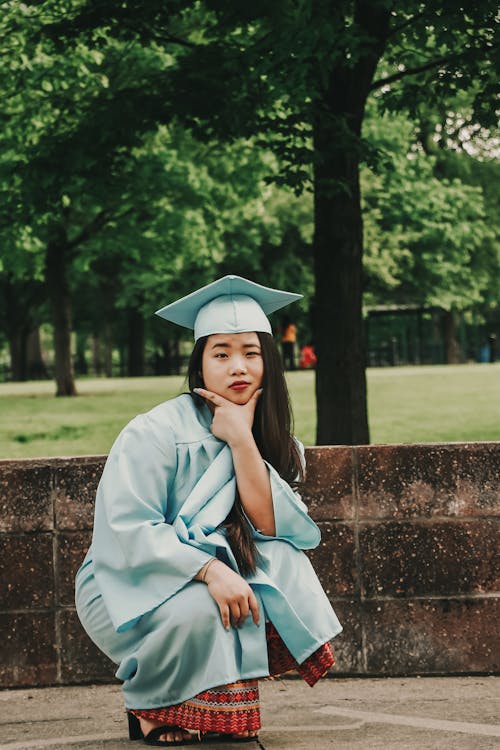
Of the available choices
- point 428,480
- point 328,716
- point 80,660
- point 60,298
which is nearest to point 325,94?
point 428,480

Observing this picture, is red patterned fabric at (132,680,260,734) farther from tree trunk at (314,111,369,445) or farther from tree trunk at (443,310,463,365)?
tree trunk at (443,310,463,365)

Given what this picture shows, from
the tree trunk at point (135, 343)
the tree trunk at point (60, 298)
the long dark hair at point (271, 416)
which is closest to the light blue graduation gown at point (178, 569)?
the long dark hair at point (271, 416)

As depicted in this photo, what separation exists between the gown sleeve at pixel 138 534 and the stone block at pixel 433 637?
1.86m

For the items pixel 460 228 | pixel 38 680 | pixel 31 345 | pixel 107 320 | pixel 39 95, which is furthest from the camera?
pixel 31 345

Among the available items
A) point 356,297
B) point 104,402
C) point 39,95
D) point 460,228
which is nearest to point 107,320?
point 460,228

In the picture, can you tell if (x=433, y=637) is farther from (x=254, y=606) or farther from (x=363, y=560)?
(x=254, y=606)

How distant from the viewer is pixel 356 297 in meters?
10.5

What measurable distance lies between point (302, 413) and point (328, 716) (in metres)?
12.2

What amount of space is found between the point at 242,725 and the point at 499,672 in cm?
192

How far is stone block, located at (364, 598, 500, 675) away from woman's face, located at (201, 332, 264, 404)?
5.88 ft

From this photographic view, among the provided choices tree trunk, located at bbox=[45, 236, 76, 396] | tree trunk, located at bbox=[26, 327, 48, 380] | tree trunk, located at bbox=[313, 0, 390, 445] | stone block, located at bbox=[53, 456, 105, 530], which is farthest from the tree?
tree trunk, located at bbox=[26, 327, 48, 380]

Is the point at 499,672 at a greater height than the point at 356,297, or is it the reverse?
the point at 356,297

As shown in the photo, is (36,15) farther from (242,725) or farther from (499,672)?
(242,725)

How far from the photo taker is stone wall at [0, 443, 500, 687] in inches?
208
